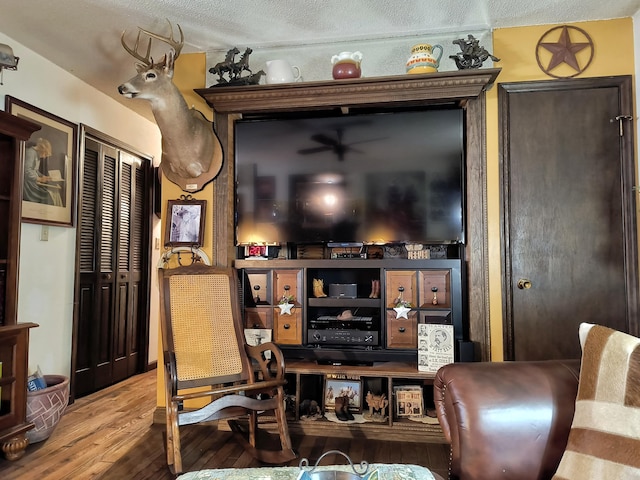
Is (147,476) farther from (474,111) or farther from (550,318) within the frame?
(474,111)

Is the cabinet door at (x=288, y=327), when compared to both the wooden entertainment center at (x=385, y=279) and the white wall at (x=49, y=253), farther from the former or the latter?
the white wall at (x=49, y=253)

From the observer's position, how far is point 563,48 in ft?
8.59

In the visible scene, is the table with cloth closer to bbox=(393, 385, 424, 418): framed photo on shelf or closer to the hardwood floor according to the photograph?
the hardwood floor

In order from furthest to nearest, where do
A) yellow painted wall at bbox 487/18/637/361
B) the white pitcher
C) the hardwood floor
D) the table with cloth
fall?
the white pitcher
yellow painted wall at bbox 487/18/637/361
the hardwood floor
the table with cloth

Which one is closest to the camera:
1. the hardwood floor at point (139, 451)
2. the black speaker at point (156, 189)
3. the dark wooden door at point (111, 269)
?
Result: the hardwood floor at point (139, 451)

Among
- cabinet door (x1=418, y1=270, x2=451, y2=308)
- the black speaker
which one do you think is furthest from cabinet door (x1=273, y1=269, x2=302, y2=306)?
the black speaker

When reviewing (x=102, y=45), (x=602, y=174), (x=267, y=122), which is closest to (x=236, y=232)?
(x=267, y=122)

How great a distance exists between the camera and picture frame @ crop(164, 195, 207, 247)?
9.41 ft

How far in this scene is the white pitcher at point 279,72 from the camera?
271cm

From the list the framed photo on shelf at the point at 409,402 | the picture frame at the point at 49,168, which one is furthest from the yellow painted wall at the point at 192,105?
the framed photo on shelf at the point at 409,402

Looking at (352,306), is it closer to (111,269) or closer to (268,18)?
(268,18)

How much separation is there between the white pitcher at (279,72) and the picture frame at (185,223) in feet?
2.96

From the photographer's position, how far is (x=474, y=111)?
2670mm

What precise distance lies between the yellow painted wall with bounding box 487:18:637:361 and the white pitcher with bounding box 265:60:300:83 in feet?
4.02
